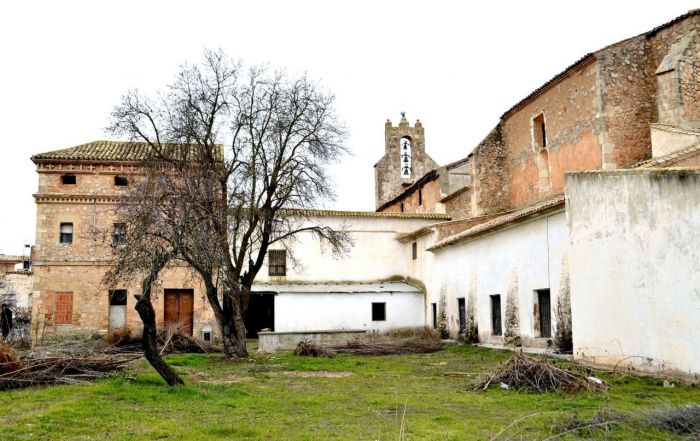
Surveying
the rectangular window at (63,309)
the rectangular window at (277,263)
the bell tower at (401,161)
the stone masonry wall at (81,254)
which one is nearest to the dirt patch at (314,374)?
the stone masonry wall at (81,254)

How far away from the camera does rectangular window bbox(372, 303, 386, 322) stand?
29547 mm

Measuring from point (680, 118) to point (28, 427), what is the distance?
62.6 feet

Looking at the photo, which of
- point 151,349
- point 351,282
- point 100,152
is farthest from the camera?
point 351,282

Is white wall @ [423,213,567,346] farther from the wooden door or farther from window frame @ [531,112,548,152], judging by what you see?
the wooden door

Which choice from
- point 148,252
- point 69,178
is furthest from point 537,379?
point 69,178

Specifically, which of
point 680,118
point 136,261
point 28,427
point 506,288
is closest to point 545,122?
point 680,118

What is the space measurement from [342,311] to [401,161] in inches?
816

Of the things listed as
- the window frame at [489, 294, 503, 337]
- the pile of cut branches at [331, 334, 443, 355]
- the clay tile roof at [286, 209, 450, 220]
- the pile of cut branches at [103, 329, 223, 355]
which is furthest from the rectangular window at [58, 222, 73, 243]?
the window frame at [489, 294, 503, 337]

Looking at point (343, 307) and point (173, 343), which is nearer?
point (173, 343)

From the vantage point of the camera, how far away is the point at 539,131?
26.0 metres

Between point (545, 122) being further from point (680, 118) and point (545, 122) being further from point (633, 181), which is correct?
point (633, 181)

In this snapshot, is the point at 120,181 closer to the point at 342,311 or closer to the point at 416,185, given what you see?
the point at 342,311

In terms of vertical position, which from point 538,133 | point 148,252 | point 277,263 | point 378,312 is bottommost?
point 378,312

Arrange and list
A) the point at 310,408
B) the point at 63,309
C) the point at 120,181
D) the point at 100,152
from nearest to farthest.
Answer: the point at 310,408
the point at 63,309
the point at 120,181
the point at 100,152
